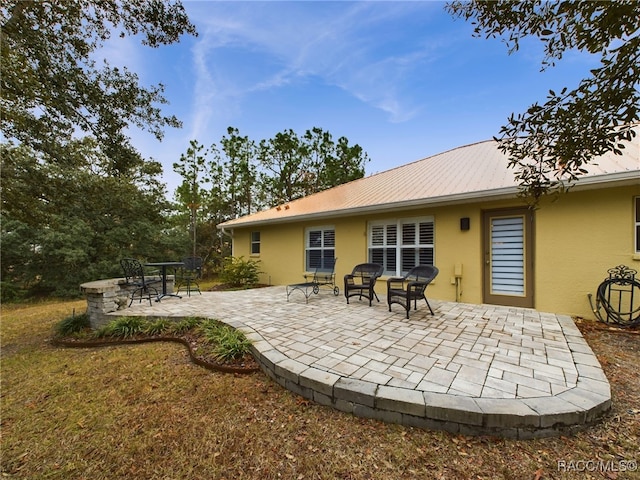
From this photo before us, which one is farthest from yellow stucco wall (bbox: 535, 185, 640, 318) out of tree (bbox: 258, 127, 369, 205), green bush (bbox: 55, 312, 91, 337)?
tree (bbox: 258, 127, 369, 205)

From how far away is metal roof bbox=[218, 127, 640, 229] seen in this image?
4.66m

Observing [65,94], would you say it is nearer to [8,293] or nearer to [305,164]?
[8,293]

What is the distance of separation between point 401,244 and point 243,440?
5.77m

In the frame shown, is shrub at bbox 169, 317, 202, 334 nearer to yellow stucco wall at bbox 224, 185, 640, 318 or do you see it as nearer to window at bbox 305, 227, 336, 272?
window at bbox 305, 227, 336, 272

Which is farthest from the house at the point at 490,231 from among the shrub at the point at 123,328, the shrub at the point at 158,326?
the shrub at the point at 123,328

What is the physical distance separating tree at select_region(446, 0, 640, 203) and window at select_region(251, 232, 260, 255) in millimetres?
9239

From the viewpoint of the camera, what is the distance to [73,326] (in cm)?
512

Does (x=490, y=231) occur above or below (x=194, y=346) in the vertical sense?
above

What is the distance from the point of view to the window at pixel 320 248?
327 inches

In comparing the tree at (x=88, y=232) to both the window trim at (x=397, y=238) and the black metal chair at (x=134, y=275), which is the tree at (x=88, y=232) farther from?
the window trim at (x=397, y=238)

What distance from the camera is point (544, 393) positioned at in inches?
86.1

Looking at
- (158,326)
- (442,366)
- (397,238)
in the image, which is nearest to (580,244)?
(397,238)

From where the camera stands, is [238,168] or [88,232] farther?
[238,168]

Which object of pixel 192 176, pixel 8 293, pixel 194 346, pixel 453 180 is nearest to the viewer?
pixel 194 346
